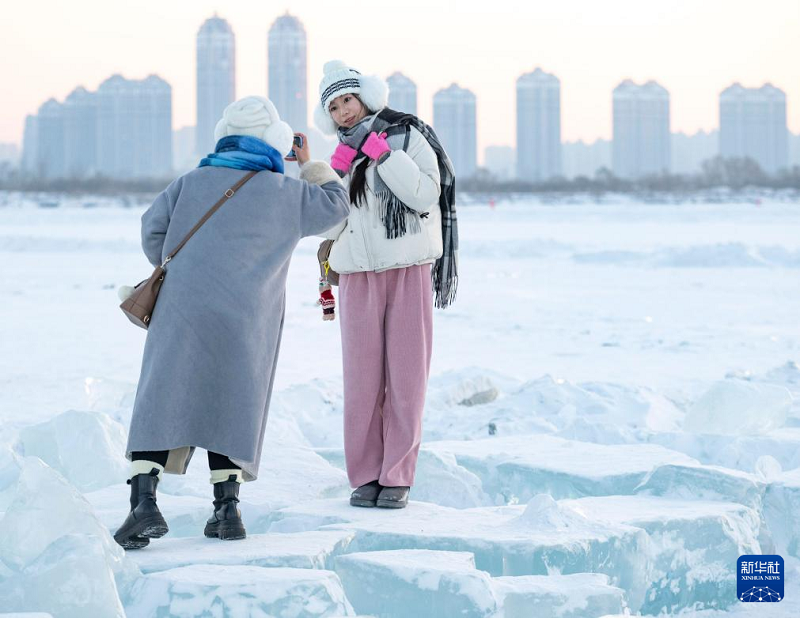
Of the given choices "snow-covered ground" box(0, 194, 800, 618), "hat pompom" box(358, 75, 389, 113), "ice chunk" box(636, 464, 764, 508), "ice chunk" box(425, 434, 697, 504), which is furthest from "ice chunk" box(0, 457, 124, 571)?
"ice chunk" box(636, 464, 764, 508)

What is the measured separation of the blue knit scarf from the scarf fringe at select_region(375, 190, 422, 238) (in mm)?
433

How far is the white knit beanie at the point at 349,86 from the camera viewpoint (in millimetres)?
3184

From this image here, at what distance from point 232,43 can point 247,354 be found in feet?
343

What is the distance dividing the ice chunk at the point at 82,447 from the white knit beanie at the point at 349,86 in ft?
4.66

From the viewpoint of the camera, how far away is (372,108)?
323cm

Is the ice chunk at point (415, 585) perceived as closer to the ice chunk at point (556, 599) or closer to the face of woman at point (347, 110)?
the ice chunk at point (556, 599)

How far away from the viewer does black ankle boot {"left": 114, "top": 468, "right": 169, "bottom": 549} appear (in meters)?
2.69

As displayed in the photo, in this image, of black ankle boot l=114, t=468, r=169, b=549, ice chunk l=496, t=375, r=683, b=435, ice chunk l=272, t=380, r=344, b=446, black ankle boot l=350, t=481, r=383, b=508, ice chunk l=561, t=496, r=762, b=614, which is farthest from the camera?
ice chunk l=496, t=375, r=683, b=435

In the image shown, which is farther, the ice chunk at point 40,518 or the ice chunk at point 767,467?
the ice chunk at point 767,467

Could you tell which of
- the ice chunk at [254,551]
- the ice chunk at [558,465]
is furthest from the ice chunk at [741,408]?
the ice chunk at [254,551]

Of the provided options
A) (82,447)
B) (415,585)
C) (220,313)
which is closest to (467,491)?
(415,585)

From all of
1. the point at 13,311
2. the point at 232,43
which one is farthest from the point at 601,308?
the point at 232,43

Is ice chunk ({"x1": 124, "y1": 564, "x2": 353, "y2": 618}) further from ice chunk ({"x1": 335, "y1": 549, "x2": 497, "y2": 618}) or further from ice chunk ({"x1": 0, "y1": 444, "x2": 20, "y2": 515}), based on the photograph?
ice chunk ({"x1": 0, "y1": 444, "x2": 20, "y2": 515})

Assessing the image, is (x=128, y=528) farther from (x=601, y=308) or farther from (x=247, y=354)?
(x=601, y=308)
